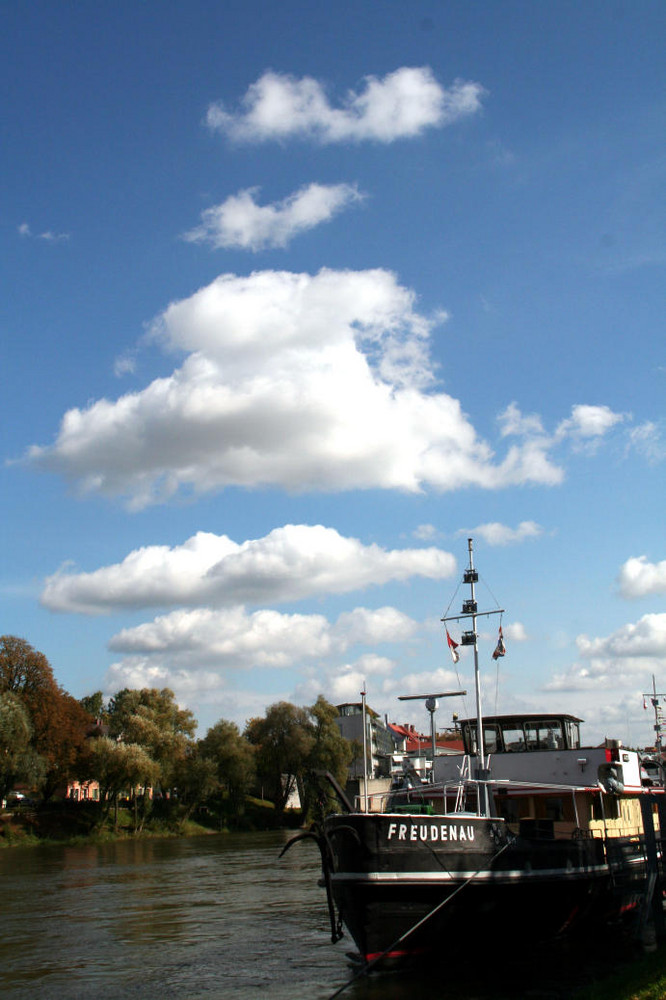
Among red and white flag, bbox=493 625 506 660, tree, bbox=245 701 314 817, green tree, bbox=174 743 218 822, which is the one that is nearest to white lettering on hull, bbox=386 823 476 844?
red and white flag, bbox=493 625 506 660

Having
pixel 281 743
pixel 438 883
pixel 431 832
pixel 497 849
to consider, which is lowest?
pixel 438 883

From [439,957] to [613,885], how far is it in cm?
682

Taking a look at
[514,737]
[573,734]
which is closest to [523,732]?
[514,737]

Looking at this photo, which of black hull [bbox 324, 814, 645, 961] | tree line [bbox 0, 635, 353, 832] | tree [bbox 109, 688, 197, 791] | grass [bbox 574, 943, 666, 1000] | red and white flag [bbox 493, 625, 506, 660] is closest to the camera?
grass [bbox 574, 943, 666, 1000]

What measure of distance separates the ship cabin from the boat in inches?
1.3

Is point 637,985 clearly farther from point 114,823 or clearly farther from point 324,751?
point 324,751

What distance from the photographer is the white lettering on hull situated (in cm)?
1622

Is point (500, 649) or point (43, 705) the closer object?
point (500, 649)

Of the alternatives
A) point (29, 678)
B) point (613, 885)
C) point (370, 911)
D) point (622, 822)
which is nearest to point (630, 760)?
point (622, 822)

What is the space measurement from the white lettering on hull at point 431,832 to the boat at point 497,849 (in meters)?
0.02

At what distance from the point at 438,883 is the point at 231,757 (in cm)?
6399

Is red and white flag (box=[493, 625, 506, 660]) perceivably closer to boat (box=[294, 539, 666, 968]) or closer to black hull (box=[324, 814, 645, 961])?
boat (box=[294, 539, 666, 968])

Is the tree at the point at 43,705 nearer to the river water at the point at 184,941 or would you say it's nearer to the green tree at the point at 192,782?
the green tree at the point at 192,782

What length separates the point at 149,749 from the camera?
69688 millimetres
